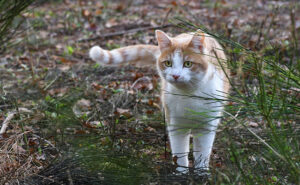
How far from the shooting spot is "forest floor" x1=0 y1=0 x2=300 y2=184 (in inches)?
91.6

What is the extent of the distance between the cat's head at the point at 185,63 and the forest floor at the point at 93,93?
0.41 meters

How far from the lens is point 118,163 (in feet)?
7.61

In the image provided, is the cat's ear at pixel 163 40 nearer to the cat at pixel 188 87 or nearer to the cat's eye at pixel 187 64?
the cat at pixel 188 87

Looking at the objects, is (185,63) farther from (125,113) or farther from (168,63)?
(125,113)

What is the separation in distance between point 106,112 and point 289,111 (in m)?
2.16

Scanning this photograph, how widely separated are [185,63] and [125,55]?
2.56ft

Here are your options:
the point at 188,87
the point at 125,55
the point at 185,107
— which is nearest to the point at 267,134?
the point at 185,107

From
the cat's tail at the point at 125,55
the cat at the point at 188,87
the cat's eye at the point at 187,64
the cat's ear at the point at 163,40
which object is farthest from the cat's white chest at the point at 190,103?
the cat's tail at the point at 125,55

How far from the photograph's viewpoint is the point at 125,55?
361 cm

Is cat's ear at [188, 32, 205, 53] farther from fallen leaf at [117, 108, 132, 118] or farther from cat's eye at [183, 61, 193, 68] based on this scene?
fallen leaf at [117, 108, 132, 118]

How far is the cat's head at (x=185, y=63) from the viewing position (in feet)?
9.59

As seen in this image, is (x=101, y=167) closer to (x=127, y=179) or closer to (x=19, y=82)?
(x=127, y=179)

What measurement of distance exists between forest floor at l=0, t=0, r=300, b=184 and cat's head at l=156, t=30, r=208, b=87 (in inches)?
16.0

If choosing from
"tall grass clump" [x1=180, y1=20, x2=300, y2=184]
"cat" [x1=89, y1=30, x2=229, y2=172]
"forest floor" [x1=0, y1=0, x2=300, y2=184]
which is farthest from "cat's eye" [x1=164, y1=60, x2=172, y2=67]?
"tall grass clump" [x1=180, y1=20, x2=300, y2=184]
